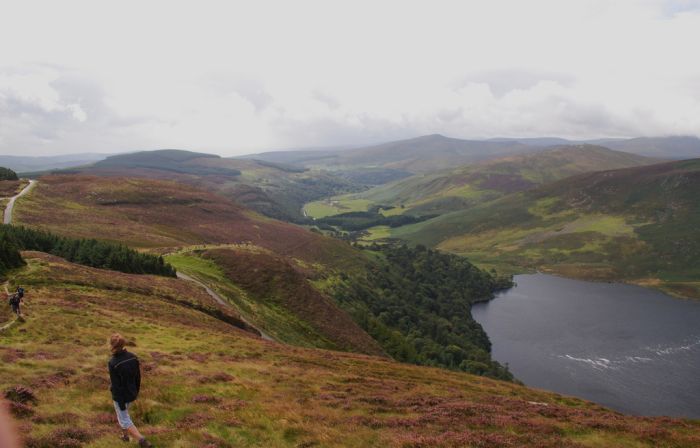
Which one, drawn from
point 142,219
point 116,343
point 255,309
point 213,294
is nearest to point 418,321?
point 255,309

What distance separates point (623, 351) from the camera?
455ft

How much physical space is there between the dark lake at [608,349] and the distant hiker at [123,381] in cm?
11619

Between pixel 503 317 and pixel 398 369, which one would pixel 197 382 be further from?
pixel 503 317

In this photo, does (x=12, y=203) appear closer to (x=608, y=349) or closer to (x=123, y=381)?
(x=123, y=381)

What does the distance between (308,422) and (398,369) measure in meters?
25.5

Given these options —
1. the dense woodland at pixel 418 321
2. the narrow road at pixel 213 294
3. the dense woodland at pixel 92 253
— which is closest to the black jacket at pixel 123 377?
the narrow road at pixel 213 294

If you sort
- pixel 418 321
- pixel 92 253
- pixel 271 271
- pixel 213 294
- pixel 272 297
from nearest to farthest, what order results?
pixel 92 253 < pixel 213 294 < pixel 272 297 < pixel 271 271 < pixel 418 321

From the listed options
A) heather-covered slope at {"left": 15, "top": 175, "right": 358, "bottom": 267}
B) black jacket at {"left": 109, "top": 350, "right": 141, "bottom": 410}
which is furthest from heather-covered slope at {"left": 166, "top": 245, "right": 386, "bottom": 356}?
black jacket at {"left": 109, "top": 350, "right": 141, "bottom": 410}

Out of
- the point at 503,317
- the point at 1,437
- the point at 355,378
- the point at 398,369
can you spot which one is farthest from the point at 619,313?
the point at 1,437

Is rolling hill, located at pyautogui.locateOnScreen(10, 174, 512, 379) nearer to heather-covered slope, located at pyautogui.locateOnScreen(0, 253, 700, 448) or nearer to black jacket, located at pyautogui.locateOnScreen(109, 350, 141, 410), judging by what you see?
heather-covered slope, located at pyautogui.locateOnScreen(0, 253, 700, 448)

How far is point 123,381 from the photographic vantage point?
1566 centimetres

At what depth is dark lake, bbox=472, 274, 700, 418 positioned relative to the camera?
11031 cm

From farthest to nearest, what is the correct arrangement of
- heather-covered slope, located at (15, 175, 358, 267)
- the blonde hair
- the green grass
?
heather-covered slope, located at (15, 175, 358, 267), the green grass, the blonde hair

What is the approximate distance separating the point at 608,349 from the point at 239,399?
151 metres
